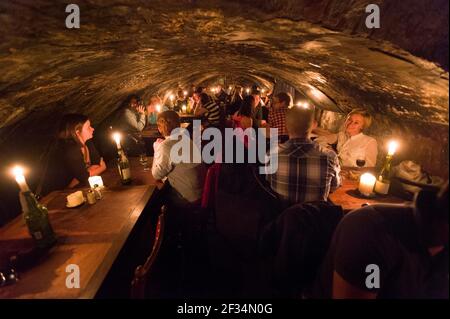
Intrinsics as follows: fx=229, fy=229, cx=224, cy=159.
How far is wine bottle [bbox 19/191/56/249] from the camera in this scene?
1771 mm

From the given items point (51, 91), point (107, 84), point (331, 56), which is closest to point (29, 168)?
point (51, 91)

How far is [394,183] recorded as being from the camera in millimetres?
2703

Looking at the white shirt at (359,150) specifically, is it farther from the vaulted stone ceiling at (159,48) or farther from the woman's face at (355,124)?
the vaulted stone ceiling at (159,48)

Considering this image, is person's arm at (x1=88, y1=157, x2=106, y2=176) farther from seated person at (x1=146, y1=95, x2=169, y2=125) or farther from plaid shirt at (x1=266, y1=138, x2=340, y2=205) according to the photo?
seated person at (x1=146, y1=95, x2=169, y2=125)

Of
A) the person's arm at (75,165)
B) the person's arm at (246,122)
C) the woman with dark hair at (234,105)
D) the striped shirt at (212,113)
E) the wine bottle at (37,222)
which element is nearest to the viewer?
the wine bottle at (37,222)

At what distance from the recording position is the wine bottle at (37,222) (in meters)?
1.77

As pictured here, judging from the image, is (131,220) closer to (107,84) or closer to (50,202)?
(50,202)

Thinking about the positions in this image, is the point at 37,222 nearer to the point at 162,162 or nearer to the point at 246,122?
the point at 162,162

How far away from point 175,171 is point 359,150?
9.31 feet

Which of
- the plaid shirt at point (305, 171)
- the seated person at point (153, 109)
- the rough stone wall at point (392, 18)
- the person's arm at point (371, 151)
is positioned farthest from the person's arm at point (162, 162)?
the seated person at point (153, 109)

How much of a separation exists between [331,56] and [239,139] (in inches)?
88.9

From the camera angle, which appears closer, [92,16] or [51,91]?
[92,16]

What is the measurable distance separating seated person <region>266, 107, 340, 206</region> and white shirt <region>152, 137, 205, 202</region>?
4.08 ft

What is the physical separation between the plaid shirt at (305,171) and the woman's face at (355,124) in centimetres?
147
